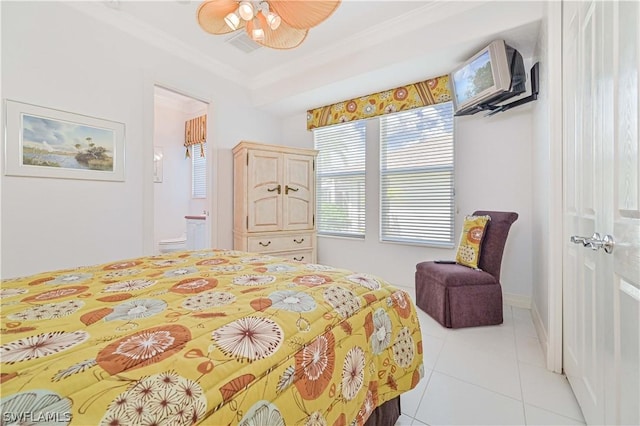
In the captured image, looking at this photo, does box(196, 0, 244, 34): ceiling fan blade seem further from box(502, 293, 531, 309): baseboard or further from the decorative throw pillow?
box(502, 293, 531, 309): baseboard

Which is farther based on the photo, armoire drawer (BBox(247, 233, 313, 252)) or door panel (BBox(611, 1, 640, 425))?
armoire drawer (BBox(247, 233, 313, 252))

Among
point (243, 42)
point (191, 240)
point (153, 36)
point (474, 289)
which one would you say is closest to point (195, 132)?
point (191, 240)

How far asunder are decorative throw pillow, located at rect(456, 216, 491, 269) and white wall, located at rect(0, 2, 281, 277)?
305 cm

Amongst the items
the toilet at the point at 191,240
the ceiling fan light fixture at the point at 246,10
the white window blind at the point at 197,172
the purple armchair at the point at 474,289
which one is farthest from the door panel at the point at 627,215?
the white window blind at the point at 197,172

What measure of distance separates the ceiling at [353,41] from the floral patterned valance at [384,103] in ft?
0.35

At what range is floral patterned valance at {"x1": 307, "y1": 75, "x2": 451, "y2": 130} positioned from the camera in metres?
2.99

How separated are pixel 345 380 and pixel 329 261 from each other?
127 inches

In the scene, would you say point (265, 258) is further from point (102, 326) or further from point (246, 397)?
point (246, 397)

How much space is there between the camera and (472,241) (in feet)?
8.29

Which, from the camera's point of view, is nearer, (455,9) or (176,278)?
(176,278)

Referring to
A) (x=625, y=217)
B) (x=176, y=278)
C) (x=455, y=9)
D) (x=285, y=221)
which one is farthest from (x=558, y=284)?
(x=285, y=221)

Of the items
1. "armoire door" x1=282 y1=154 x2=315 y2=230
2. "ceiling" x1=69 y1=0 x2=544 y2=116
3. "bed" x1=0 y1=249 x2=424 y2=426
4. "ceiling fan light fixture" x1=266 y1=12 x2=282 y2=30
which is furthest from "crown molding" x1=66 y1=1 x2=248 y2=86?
"bed" x1=0 y1=249 x2=424 y2=426

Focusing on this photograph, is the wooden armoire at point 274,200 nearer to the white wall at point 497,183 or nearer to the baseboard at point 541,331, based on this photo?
the white wall at point 497,183

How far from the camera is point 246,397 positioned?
0.58 meters
